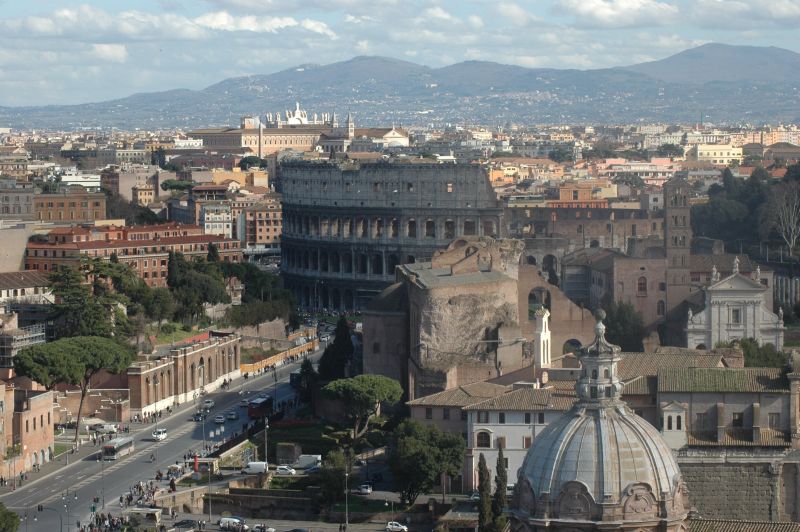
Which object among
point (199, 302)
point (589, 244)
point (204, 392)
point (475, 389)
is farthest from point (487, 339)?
point (589, 244)

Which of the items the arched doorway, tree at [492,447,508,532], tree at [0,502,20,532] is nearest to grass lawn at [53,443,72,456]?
the arched doorway

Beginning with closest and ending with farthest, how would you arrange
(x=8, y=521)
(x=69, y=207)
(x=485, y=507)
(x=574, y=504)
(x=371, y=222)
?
(x=574, y=504), (x=485, y=507), (x=8, y=521), (x=371, y=222), (x=69, y=207)

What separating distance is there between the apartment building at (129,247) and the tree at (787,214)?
94.4ft

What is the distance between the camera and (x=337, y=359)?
7888 centimetres

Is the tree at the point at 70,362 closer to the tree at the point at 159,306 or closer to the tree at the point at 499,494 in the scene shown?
the tree at the point at 159,306

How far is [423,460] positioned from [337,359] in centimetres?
1925

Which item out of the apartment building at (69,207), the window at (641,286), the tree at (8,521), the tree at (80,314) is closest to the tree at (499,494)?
the tree at (8,521)

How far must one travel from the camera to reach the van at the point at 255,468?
65.2 meters

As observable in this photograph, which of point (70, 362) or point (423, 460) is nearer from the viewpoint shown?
point (423, 460)

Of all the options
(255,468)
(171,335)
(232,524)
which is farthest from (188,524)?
(171,335)

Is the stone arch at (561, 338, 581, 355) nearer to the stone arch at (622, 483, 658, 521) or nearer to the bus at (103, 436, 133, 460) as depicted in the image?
the bus at (103, 436, 133, 460)

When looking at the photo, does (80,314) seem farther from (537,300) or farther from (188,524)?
(188,524)

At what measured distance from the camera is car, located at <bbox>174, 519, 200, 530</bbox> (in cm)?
5991

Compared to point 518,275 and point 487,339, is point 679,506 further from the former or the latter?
point 518,275
